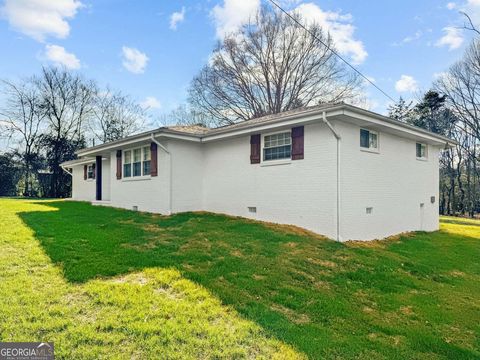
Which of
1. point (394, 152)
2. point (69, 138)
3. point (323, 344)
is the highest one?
point (69, 138)

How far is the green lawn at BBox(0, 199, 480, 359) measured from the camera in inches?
130

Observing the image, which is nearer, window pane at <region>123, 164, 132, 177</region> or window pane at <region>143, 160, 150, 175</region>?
window pane at <region>143, 160, 150, 175</region>

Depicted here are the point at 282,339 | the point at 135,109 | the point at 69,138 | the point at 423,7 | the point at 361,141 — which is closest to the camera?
the point at 282,339

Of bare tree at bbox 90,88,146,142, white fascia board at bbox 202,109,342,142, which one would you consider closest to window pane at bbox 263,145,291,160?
white fascia board at bbox 202,109,342,142

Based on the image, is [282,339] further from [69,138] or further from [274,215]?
[69,138]

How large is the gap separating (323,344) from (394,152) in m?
9.12

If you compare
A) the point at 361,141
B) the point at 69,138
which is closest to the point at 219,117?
the point at 69,138

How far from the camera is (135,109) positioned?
33219 mm

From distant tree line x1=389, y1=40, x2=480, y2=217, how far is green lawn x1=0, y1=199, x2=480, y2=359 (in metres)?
20.6

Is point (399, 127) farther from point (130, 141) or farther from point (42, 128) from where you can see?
point (42, 128)

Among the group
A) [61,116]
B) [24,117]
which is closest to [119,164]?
[61,116]

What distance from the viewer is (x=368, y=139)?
9.94 metres

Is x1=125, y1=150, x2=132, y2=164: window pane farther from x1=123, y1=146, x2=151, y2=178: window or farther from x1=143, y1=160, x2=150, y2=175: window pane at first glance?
x1=143, y1=160, x2=150, y2=175: window pane

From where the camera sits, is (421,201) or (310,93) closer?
(421,201)
